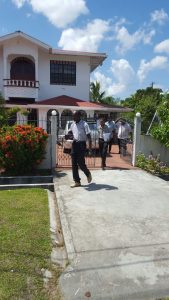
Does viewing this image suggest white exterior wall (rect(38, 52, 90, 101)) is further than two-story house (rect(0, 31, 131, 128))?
Yes

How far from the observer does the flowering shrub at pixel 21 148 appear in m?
9.17

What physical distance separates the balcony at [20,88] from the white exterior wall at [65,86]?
1021 millimetres

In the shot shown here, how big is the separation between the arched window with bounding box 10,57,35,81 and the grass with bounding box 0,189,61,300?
55.4 ft

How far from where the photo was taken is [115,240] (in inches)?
188

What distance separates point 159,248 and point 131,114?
23.5 m

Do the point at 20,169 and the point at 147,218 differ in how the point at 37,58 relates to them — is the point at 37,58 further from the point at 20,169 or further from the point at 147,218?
the point at 147,218

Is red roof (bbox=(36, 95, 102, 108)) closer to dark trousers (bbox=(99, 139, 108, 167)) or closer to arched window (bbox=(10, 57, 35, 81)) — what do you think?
arched window (bbox=(10, 57, 35, 81))

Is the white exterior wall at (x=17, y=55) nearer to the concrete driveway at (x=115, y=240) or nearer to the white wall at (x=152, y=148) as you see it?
the white wall at (x=152, y=148)

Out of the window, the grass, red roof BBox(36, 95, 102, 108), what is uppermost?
the window

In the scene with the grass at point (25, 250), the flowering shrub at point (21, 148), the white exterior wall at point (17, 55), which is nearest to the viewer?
the grass at point (25, 250)

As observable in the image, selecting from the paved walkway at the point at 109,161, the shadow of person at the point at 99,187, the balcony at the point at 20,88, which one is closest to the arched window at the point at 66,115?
the balcony at the point at 20,88

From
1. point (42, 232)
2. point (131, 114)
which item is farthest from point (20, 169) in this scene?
point (131, 114)

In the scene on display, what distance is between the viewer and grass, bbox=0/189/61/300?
141 inches

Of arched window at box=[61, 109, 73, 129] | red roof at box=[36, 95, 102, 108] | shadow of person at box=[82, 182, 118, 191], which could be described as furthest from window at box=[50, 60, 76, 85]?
shadow of person at box=[82, 182, 118, 191]
